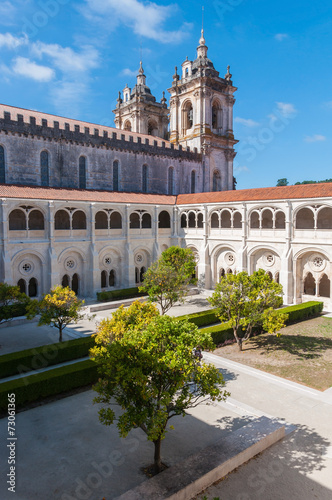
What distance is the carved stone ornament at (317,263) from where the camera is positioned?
27.2 meters

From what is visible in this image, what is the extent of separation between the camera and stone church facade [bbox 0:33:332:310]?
28.0m

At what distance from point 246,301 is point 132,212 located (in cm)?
1847

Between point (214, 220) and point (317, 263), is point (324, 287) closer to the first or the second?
point (317, 263)

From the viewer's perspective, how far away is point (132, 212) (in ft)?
114

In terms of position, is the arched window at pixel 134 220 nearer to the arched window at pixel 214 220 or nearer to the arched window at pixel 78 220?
the arched window at pixel 78 220

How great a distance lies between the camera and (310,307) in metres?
25.6

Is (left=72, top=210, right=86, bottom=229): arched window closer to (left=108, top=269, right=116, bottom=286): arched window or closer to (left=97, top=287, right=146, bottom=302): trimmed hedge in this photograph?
(left=108, top=269, right=116, bottom=286): arched window

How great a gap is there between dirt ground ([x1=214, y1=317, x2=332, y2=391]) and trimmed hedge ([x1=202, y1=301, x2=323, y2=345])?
1.90 feet

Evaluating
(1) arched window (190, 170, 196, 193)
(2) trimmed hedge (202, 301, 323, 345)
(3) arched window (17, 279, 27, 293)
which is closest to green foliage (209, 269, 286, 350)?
(2) trimmed hedge (202, 301, 323, 345)

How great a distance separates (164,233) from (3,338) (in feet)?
67.0

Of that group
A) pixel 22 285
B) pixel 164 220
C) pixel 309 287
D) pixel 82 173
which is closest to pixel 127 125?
pixel 164 220

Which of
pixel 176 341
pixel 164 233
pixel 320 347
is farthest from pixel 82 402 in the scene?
pixel 164 233

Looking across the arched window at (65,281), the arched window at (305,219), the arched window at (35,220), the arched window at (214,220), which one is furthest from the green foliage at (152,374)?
the arched window at (214,220)

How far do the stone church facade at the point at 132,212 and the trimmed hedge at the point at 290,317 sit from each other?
236 cm
